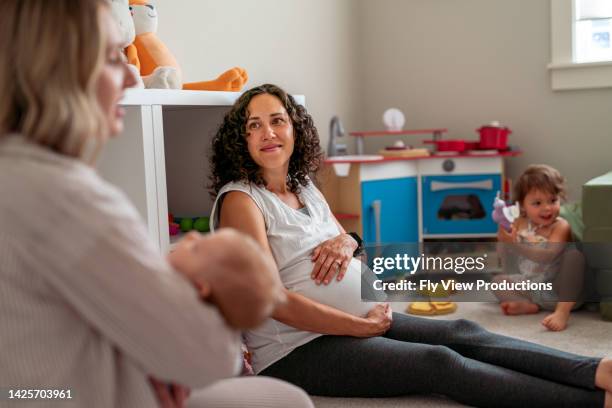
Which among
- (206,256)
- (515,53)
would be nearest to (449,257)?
(515,53)

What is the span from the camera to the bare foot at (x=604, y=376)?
1.36 metres

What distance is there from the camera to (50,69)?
702mm

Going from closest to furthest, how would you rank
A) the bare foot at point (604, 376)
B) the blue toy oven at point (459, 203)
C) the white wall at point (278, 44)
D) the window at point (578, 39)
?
the bare foot at point (604, 376)
the white wall at point (278, 44)
the blue toy oven at point (459, 203)
the window at point (578, 39)

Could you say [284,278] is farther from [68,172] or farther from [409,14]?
[409,14]

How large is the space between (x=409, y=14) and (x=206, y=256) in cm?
310

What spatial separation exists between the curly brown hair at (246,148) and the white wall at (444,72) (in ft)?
4.00

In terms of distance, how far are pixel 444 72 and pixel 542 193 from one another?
1.30m

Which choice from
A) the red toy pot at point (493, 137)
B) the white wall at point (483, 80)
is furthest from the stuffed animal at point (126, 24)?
the white wall at point (483, 80)

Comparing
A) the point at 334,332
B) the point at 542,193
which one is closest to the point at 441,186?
the point at 542,193

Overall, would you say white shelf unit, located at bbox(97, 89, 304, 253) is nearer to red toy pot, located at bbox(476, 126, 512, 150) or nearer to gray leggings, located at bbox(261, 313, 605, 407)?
gray leggings, located at bbox(261, 313, 605, 407)

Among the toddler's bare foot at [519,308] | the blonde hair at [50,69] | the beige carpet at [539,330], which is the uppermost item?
the blonde hair at [50,69]

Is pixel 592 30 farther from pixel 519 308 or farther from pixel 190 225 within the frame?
pixel 190 225

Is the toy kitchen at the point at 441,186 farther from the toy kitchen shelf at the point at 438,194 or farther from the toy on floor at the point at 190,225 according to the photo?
the toy on floor at the point at 190,225

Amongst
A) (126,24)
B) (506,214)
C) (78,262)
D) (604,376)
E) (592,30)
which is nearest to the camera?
(78,262)
